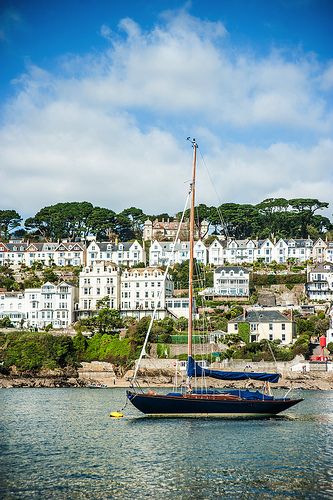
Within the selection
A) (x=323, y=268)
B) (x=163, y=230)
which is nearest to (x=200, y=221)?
(x=163, y=230)

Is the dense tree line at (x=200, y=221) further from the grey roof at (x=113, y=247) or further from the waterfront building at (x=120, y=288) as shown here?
the waterfront building at (x=120, y=288)

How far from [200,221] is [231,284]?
38498 millimetres

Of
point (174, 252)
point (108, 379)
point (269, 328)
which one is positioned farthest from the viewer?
point (174, 252)

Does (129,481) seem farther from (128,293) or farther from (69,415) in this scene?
(128,293)

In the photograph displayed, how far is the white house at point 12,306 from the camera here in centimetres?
9462

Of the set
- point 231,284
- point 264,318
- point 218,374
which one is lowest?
point 218,374

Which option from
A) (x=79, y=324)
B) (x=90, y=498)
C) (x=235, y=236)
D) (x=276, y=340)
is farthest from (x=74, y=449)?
(x=235, y=236)

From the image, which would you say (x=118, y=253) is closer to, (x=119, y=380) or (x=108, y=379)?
(x=108, y=379)

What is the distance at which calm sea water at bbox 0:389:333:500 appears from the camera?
23.0 metres

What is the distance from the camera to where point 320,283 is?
95.8 meters

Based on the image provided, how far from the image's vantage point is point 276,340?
7800 centimetres

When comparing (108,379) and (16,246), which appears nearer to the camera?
(108,379)

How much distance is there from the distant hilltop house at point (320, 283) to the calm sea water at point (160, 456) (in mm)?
51165

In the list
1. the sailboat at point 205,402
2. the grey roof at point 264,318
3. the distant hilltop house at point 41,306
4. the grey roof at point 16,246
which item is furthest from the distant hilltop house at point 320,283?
the sailboat at point 205,402
